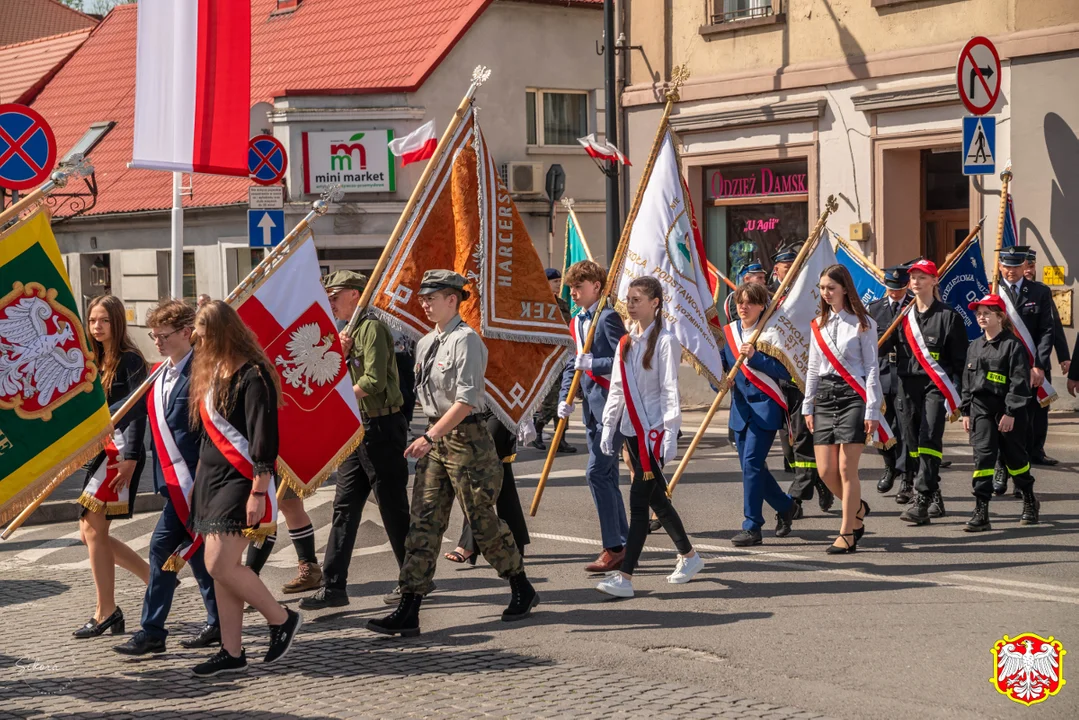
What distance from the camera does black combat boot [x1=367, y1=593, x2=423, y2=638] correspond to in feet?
24.0

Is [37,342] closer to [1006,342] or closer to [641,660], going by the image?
[641,660]

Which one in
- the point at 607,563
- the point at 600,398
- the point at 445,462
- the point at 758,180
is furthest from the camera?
the point at 758,180

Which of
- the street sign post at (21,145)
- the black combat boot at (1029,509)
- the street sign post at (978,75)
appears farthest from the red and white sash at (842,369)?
the street sign post at (21,145)

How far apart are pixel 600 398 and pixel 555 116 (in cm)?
2152

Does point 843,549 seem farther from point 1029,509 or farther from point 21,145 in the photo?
point 21,145

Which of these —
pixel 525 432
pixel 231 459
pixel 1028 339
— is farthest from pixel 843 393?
pixel 231 459

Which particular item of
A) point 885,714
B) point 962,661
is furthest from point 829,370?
point 885,714

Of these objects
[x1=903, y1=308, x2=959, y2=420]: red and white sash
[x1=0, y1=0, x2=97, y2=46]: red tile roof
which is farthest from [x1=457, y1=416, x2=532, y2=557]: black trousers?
[x1=0, y1=0, x2=97, y2=46]: red tile roof

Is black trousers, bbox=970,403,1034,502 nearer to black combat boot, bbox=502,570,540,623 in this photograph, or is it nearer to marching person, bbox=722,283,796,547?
marching person, bbox=722,283,796,547

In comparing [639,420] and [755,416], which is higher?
[639,420]

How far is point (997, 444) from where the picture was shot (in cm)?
1009

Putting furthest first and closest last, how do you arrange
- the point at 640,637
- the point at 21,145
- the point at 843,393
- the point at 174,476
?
the point at 21,145 → the point at 843,393 → the point at 640,637 → the point at 174,476

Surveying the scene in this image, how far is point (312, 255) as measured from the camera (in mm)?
8219

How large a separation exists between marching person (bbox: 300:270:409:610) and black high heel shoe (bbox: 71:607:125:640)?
3.43 ft
